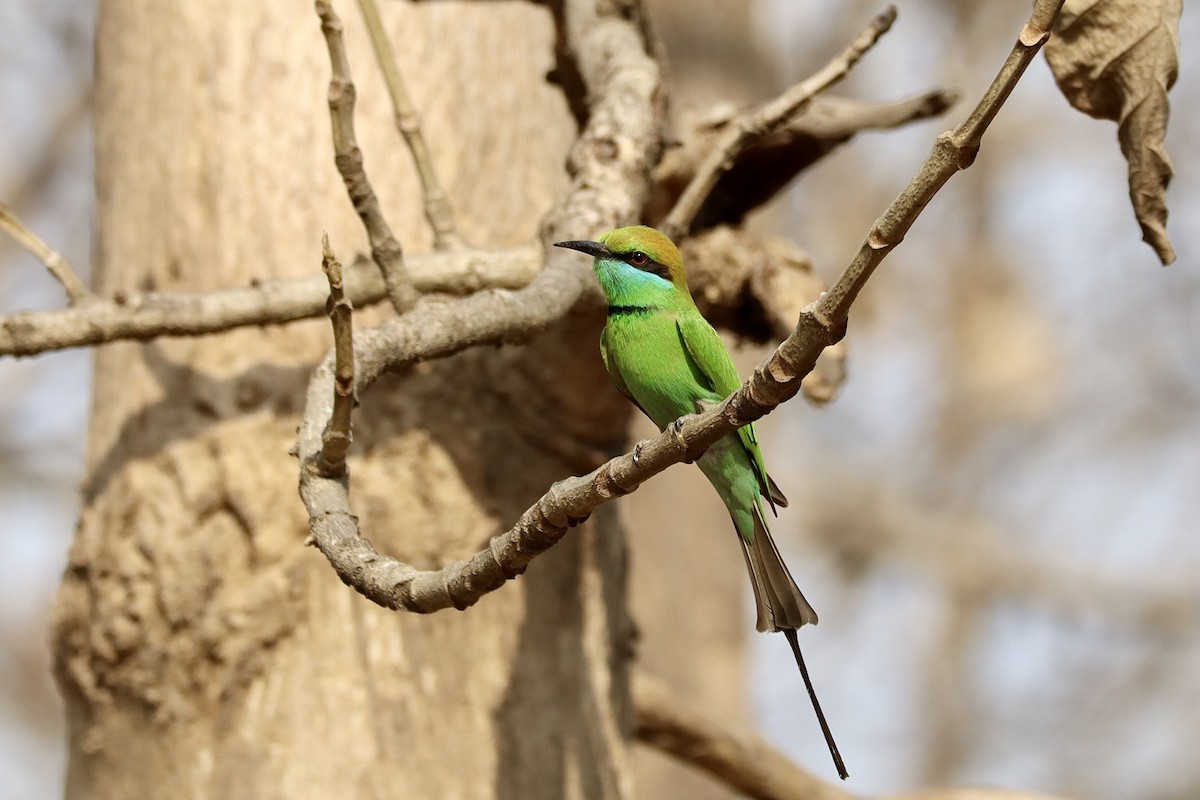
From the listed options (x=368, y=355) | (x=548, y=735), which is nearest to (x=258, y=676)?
(x=548, y=735)

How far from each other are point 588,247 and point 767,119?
20.4 inches

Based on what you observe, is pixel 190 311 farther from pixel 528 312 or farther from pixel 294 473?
pixel 528 312

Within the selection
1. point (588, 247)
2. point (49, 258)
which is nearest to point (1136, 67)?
point (588, 247)

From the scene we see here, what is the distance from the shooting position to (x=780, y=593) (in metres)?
2.25

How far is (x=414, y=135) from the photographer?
2549mm

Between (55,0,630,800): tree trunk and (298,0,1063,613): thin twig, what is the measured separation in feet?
2.12

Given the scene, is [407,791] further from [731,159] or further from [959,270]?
[959,270]

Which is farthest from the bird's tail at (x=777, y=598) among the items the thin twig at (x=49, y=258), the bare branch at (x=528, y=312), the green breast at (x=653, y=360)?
the thin twig at (x=49, y=258)

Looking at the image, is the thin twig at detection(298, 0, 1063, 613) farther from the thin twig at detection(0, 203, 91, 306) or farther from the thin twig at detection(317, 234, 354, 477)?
the thin twig at detection(0, 203, 91, 306)

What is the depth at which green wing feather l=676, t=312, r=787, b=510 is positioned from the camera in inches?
100

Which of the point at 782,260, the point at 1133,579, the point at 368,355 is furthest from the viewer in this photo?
the point at 1133,579

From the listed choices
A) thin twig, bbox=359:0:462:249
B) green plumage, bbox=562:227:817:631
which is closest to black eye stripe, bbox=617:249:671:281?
green plumage, bbox=562:227:817:631

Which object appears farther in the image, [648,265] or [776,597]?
[648,265]

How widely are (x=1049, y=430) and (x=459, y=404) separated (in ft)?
29.4
